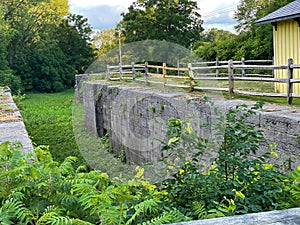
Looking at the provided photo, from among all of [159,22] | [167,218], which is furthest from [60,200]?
[159,22]

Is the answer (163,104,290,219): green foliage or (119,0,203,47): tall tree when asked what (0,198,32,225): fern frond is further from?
(119,0,203,47): tall tree

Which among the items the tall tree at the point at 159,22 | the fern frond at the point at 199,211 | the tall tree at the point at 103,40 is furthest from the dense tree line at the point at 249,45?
the tall tree at the point at 103,40

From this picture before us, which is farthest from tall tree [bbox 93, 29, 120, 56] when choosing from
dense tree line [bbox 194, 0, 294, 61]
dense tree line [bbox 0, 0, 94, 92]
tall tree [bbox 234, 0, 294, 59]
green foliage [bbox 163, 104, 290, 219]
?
green foliage [bbox 163, 104, 290, 219]

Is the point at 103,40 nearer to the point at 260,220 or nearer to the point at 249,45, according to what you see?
the point at 249,45

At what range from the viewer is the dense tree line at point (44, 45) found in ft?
120

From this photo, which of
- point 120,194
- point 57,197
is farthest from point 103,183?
point 57,197

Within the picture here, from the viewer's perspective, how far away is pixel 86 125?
56.7 feet

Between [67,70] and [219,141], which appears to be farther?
[67,70]

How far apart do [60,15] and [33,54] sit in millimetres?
5531

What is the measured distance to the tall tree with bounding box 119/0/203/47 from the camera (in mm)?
32281

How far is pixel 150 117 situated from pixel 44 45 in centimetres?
3244

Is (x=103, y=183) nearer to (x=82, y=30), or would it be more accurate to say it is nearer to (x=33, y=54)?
(x=33, y=54)

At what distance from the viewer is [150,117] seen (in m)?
9.73

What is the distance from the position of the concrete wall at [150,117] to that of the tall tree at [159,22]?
1552 centimetres
